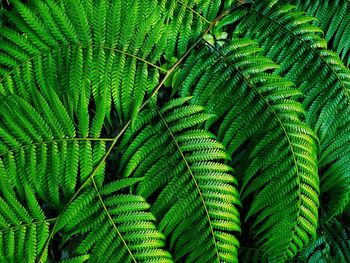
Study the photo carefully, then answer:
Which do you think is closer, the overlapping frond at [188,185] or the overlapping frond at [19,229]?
the overlapping frond at [19,229]

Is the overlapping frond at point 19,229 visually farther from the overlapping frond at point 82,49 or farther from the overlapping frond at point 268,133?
the overlapping frond at point 268,133

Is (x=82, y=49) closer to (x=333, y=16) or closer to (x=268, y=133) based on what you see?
(x=268, y=133)

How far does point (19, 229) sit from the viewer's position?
1.51m

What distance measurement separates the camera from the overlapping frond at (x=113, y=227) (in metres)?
1.56

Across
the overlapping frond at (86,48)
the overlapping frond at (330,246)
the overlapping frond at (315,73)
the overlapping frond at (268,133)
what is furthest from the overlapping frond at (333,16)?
the overlapping frond at (330,246)

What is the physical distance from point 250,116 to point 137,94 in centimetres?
46

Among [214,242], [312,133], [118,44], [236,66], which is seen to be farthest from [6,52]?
[312,133]

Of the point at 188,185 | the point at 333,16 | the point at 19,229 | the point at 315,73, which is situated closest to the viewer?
the point at 19,229

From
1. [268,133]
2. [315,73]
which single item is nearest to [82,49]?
[268,133]

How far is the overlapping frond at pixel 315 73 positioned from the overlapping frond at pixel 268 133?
0.11 meters

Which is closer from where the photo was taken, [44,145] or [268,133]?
[44,145]

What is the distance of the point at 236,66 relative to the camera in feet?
5.62

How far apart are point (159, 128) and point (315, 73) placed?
2.37 ft

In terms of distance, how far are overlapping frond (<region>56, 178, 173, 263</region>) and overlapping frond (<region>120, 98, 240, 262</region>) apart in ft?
0.21
